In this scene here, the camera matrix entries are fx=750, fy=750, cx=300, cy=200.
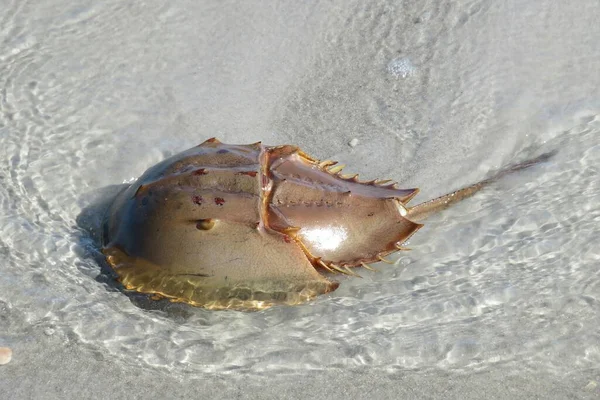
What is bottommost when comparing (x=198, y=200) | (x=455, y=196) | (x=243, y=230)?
(x=455, y=196)

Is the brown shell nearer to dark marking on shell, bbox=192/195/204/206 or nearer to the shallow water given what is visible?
dark marking on shell, bbox=192/195/204/206

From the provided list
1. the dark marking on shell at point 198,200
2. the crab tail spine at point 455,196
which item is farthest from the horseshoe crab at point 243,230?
the crab tail spine at point 455,196

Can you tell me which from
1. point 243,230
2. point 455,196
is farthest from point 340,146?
point 243,230

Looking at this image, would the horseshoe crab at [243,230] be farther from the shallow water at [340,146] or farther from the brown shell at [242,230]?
the shallow water at [340,146]

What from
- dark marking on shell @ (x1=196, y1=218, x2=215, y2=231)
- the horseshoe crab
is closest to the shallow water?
the horseshoe crab

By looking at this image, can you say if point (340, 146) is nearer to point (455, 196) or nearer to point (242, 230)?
point (455, 196)

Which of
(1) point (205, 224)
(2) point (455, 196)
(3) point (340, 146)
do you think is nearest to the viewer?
(1) point (205, 224)

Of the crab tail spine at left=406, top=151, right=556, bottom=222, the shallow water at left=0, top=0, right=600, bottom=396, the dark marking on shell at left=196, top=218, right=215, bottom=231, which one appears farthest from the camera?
the crab tail spine at left=406, top=151, right=556, bottom=222
